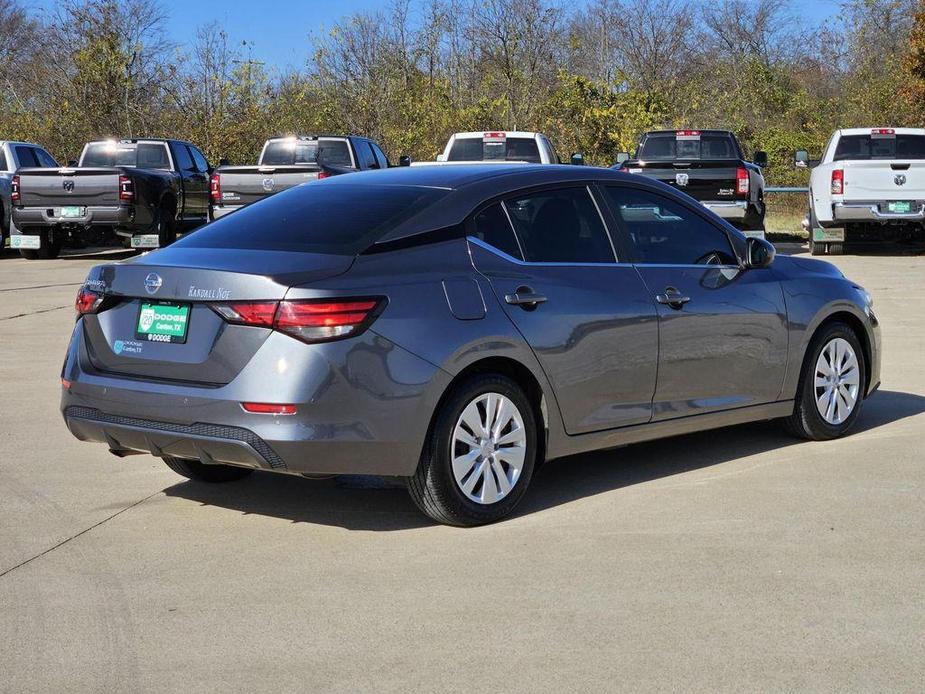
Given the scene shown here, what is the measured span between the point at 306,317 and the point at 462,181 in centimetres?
128

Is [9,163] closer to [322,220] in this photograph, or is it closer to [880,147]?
[880,147]

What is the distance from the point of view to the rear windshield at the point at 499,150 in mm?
22047

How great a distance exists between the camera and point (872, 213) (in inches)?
829

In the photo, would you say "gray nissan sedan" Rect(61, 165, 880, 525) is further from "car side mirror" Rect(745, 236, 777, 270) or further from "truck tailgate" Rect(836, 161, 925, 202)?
"truck tailgate" Rect(836, 161, 925, 202)

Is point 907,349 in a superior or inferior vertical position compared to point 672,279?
inferior

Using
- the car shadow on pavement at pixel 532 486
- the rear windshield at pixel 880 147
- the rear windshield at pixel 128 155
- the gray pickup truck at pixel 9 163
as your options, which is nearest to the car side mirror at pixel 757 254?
the car shadow on pavement at pixel 532 486

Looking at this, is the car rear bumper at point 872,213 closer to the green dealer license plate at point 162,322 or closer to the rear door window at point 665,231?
the rear door window at point 665,231

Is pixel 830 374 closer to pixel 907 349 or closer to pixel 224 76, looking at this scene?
pixel 907 349

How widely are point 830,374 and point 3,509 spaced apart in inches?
174

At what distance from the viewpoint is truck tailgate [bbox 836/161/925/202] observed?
2095 centimetres

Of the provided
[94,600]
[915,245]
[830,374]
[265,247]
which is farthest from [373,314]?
[915,245]

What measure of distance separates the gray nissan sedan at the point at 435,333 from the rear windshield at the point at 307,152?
1642 cm

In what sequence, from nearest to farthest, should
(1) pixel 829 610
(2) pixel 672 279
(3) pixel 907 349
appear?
(1) pixel 829 610 < (2) pixel 672 279 < (3) pixel 907 349

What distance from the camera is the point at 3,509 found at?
6.40 m
